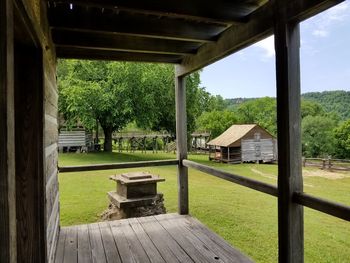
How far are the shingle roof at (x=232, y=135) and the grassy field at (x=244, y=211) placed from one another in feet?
7.98

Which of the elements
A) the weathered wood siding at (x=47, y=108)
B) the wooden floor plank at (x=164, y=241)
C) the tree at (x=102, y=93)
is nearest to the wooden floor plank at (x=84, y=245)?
the weathered wood siding at (x=47, y=108)

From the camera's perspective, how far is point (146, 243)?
3000mm

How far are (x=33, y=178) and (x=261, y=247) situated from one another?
3.54 metres

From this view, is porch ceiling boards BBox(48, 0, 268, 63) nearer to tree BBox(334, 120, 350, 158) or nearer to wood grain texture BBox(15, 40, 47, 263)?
wood grain texture BBox(15, 40, 47, 263)

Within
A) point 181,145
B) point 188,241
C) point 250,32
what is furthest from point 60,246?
point 250,32

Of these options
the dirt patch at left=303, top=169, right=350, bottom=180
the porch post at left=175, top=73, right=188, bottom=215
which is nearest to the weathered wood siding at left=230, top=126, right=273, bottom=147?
the dirt patch at left=303, top=169, right=350, bottom=180

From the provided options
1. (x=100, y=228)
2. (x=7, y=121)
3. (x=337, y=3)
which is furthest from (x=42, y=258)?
(x=337, y=3)

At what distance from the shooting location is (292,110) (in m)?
1.85

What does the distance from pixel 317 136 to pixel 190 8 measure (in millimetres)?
3169

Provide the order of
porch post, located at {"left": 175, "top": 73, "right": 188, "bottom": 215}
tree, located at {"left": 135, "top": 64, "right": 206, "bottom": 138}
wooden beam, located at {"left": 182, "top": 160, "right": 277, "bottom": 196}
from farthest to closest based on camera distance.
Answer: tree, located at {"left": 135, "top": 64, "right": 206, "bottom": 138}, porch post, located at {"left": 175, "top": 73, "right": 188, "bottom": 215}, wooden beam, located at {"left": 182, "top": 160, "right": 277, "bottom": 196}

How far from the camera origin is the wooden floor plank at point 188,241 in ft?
8.66

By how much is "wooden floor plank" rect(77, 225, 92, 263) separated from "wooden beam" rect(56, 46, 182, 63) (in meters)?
2.17

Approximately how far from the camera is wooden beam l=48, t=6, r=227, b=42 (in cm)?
234

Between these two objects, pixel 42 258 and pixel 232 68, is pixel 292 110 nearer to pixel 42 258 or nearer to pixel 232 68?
Result: pixel 42 258
